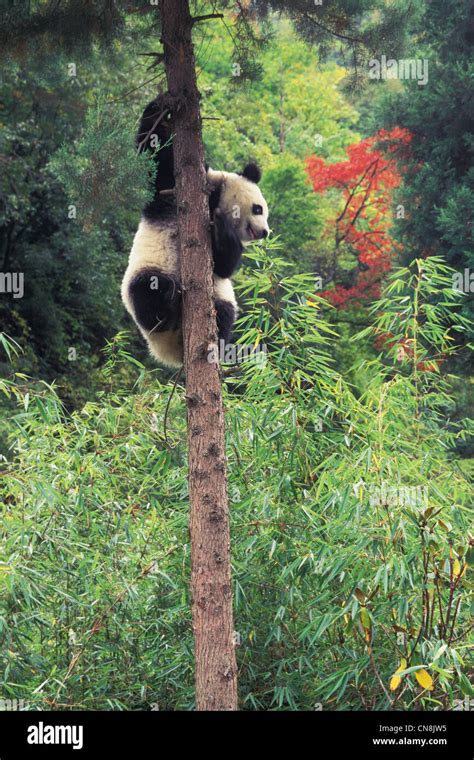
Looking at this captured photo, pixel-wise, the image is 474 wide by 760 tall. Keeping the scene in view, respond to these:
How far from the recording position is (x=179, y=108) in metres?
4.06

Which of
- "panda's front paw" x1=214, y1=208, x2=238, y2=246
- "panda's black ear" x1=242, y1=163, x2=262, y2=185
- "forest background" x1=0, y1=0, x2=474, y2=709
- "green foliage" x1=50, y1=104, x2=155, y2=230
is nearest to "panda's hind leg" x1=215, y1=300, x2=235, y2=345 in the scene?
"forest background" x1=0, y1=0, x2=474, y2=709

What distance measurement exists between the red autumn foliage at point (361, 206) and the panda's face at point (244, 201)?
8.08m

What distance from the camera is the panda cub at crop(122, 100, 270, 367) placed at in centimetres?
450

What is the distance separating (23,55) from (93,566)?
8.09 feet

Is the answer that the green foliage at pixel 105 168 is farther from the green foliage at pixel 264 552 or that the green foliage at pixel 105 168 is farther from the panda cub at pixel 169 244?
the green foliage at pixel 264 552

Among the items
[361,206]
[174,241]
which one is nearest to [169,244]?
[174,241]

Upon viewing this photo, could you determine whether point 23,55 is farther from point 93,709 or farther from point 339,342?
point 339,342

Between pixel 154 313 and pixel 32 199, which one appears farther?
pixel 32 199

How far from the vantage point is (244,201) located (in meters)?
4.91

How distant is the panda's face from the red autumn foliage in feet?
26.5

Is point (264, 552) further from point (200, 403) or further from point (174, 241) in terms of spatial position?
point (174, 241)

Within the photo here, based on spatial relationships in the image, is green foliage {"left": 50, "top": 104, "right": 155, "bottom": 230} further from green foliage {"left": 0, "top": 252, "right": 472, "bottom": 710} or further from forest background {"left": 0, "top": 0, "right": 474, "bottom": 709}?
green foliage {"left": 0, "top": 252, "right": 472, "bottom": 710}

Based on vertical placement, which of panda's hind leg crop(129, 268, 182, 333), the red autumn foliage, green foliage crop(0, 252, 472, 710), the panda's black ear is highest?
the red autumn foliage
